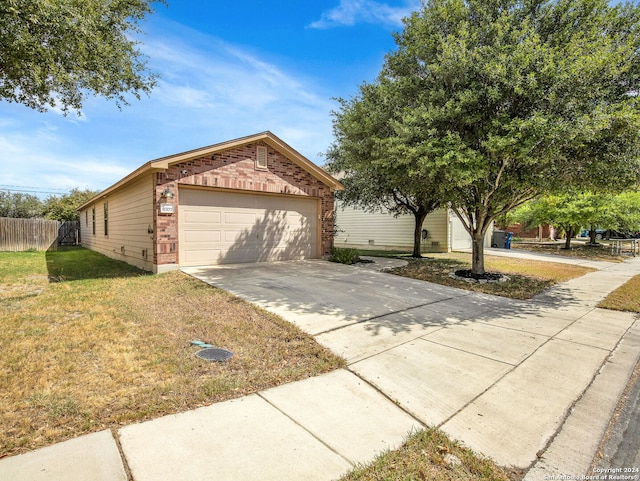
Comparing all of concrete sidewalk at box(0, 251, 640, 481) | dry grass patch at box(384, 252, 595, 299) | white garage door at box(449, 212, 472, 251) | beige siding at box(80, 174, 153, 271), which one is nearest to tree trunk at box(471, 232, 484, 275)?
dry grass patch at box(384, 252, 595, 299)

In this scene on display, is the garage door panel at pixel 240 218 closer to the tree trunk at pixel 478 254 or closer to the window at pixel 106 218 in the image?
the tree trunk at pixel 478 254

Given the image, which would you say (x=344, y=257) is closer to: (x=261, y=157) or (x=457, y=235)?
(x=261, y=157)

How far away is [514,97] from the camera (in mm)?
6422

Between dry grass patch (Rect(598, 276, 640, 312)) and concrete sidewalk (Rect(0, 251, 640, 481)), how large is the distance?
1.66ft

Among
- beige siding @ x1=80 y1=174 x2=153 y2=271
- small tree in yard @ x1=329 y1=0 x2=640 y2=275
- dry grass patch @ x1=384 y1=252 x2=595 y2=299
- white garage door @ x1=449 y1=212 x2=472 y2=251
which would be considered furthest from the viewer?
white garage door @ x1=449 y1=212 x2=472 y2=251

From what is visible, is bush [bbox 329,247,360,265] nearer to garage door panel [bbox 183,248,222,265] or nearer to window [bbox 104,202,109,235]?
garage door panel [bbox 183,248,222,265]

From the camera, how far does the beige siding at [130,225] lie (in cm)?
924

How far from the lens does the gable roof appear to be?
8.43m

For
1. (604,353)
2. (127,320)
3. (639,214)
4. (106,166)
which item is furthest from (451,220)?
(106,166)

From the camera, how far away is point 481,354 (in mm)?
3949

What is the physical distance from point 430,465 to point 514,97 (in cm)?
672

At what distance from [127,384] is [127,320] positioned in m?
2.11

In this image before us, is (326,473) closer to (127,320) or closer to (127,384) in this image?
(127,384)

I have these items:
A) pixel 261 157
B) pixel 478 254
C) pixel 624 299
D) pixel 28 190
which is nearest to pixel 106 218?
pixel 261 157
